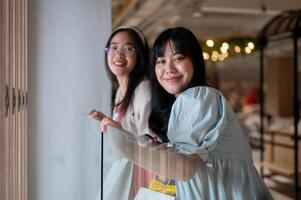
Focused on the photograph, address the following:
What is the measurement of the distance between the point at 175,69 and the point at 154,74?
75mm

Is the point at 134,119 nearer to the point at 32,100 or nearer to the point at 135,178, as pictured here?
the point at 135,178

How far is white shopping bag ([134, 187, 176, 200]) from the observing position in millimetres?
923

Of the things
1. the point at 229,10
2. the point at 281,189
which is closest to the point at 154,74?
the point at 281,189

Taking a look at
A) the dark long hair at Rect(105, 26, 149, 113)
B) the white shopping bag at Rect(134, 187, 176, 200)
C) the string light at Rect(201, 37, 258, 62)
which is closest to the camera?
the white shopping bag at Rect(134, 187, 176, 200)

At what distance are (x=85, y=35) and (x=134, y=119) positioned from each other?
0.90 ft


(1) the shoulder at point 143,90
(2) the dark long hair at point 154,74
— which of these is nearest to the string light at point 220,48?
(2) the dark long hair at point 154,74

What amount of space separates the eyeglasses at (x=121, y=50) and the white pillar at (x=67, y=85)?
2cm

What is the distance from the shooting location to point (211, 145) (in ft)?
2.76

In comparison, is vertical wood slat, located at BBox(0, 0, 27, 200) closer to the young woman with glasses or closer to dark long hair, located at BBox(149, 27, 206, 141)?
the young woman with glasses

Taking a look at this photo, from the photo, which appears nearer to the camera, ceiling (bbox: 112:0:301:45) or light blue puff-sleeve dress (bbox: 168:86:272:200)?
light blue puff-sleeve dress (bbox: 168:86:272:200)

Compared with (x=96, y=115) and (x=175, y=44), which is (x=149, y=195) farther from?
(x=175, y=44)

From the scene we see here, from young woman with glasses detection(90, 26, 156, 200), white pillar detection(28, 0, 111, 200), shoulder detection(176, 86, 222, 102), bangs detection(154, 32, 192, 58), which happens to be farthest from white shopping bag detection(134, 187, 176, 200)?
bangs detection(154, 32, 192, 58)

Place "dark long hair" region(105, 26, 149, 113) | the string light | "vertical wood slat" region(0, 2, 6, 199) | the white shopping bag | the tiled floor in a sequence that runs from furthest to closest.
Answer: the tiled floor → the string light → "dark long hair" region(105, 26, 149, 113) → the white shopping bag → "vertical wood slat" region(0, 2, 6, 199)

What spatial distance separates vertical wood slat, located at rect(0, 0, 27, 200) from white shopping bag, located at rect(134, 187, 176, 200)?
0.33 meters
